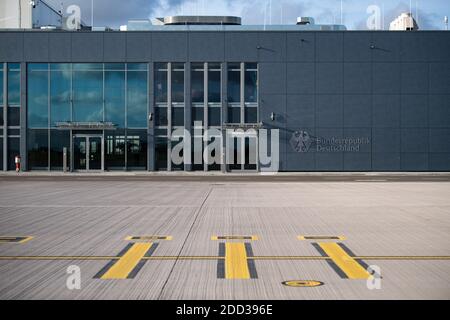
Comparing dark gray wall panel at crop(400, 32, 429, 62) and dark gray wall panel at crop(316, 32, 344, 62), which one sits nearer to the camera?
dark gray wall panel at crop(316, 32, 344, 62)

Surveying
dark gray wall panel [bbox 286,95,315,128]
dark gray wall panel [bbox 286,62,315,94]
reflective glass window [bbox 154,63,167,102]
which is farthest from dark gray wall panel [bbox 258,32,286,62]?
reflective glass window [bbox 154,63,167,102]

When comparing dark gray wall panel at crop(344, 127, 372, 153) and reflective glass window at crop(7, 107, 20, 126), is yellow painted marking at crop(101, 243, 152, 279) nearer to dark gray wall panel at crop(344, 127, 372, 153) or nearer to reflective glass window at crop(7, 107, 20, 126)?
dark gray wall panel at crop(344, 127, 372, 153)

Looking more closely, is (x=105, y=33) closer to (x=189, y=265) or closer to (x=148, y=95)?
(x=148, y=95)

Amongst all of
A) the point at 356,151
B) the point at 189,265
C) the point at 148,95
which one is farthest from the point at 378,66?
the point at 189,265

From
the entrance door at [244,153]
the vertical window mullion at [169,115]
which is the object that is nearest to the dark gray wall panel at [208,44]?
the vertical window mullion at [169,115]

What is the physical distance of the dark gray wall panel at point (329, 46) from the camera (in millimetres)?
47375

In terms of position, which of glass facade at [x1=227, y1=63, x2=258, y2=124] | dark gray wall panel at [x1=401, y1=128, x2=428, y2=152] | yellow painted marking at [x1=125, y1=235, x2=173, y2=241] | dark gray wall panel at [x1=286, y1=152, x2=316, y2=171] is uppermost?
glass facade at [x1=227, y1=63, x2=258, y2=124]

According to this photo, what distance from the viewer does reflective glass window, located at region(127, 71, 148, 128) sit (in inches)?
1902

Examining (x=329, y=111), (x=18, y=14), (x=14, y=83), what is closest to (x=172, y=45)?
(x=14, y=83)

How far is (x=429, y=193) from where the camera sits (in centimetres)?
2520

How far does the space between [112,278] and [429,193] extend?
1949 centimetres

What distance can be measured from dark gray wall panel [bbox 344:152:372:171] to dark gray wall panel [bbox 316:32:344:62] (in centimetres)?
742

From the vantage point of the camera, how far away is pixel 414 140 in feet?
156
